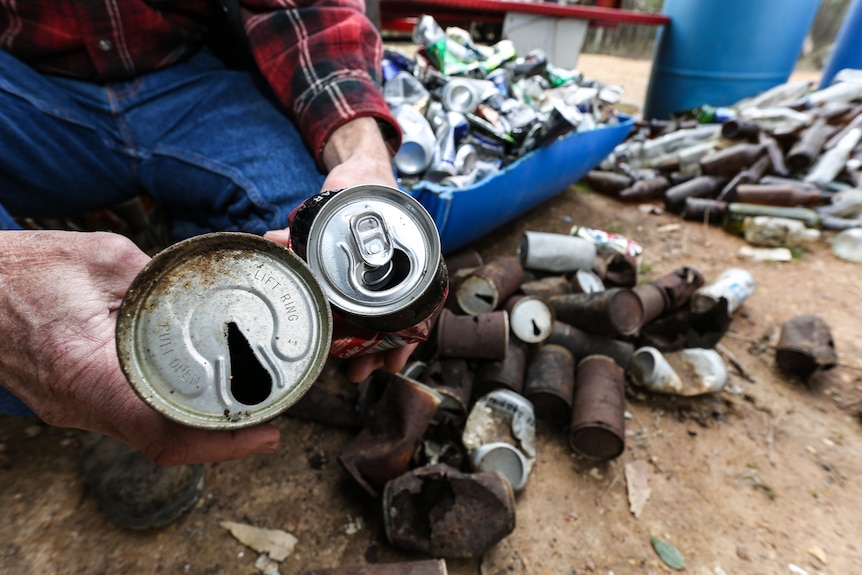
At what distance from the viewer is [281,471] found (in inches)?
68.1

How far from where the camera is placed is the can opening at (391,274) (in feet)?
3.34

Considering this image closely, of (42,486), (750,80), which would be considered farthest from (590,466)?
(750,80)

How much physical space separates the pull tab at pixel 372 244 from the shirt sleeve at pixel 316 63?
643 millimetres

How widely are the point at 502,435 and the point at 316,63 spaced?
150 cm

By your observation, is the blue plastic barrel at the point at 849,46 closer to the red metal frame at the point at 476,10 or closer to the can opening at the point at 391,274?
the red metal frame at the point at 476,10

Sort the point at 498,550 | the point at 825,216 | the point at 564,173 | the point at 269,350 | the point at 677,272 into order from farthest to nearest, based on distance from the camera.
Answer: the point at 825,216 → the point at 564,173 → the point at 677,272 → the point at 498,550 → the point at 269,350

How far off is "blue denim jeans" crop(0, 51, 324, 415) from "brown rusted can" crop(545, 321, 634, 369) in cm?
125

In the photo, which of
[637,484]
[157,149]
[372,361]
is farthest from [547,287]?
[157,149]

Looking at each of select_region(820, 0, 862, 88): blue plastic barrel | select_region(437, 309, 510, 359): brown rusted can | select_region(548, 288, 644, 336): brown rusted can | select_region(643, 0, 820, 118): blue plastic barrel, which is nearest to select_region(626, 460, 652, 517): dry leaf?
select_region(548, 288, 644, 336): brown rusted can

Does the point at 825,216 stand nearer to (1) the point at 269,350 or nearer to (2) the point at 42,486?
(1) the point at 269,350

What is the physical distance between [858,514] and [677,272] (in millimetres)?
1245

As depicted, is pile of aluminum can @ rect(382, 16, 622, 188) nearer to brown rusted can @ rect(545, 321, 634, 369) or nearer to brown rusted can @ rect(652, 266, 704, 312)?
brown rusted can @ rect(545, 321, 634, 369)

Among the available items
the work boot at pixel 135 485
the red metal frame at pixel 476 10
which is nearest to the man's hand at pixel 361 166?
the work boot at pixel 135 485

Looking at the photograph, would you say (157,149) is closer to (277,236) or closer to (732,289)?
(277,236)
